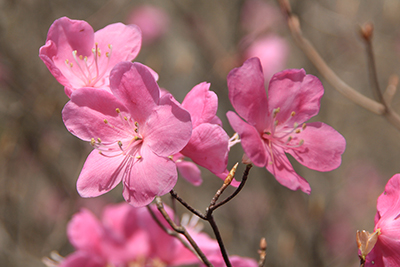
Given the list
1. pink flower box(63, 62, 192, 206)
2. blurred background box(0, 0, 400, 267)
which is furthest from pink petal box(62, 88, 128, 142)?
blurred background box(0, 0, 400, 267)

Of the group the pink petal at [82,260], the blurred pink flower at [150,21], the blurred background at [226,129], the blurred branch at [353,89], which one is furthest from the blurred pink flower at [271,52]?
the pink petal at [82,260]

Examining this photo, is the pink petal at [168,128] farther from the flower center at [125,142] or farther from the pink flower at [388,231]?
the pink flower at [388,231]

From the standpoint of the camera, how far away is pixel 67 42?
32.8 inches

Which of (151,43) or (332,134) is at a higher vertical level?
(332,134)

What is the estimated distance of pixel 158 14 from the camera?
3814 millimetres

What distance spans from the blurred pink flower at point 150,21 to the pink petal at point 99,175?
2944 mm

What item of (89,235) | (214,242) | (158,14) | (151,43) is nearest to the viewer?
(214,242)

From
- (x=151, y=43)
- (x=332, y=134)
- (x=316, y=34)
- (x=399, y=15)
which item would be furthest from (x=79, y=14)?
(x=332, y=134)

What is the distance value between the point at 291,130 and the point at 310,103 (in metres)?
0.07

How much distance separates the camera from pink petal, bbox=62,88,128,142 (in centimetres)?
71

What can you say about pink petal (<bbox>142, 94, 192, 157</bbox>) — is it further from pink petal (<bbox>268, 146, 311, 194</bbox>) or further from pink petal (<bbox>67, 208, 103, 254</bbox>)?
pink petal (<bbox>67, 208, 103, 254</bbox>)

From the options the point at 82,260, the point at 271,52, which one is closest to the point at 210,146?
the point at 82,260

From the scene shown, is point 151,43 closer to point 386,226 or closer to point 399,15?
point 399,15

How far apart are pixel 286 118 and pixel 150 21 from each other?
326cm
